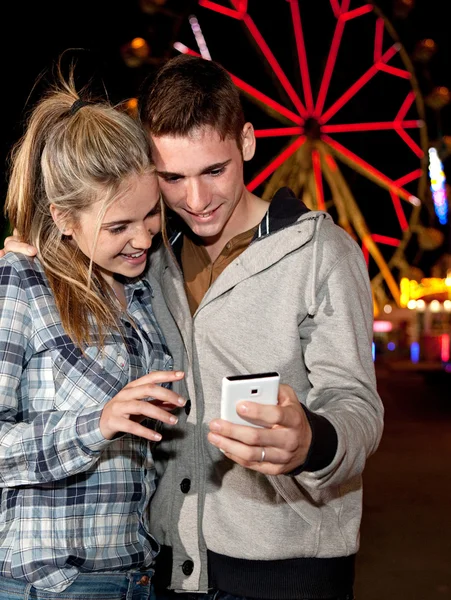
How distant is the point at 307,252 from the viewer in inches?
75.9

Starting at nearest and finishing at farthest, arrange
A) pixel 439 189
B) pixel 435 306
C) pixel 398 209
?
pixel 398 209 < pixel 439 189 < pixel 435 306

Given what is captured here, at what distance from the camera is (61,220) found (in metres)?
1.99

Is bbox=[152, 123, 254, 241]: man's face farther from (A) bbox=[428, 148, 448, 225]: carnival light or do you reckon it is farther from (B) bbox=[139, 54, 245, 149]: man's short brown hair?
(A) bbox=[428, 148, 448, 225]: carnival light

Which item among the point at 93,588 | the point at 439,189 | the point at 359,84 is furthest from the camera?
the point at 439,189

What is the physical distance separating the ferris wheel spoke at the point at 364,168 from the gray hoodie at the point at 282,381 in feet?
23.6

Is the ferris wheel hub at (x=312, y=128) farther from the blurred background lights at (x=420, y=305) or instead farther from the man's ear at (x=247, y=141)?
the blurred background lights at (x=420, y=305)

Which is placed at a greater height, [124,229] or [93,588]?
[124,229]

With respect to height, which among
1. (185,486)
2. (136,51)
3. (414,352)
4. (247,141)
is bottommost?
(185,486)

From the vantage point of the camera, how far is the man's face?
202 centimetres

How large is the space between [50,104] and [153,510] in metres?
0.98

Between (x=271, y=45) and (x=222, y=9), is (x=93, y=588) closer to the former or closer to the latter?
(x=222, y=9)

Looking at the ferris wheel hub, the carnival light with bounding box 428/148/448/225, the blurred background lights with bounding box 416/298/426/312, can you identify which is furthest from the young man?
the blurred background lights with bounding box 416/298/426/312

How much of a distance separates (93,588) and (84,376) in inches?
17.5

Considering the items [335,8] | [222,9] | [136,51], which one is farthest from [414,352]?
[136,51]
